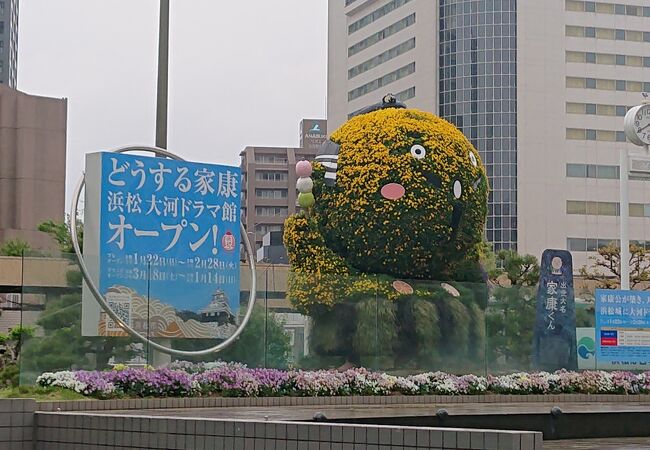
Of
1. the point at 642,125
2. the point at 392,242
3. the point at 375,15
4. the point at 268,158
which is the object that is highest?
the point at 375,15

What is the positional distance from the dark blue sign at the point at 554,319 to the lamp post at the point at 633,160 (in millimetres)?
3722

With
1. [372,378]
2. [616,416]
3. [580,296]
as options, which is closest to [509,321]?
[580,296]

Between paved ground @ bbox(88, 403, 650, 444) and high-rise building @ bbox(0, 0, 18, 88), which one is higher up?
high-rise building @ bbox(0, 0, 18, 88)

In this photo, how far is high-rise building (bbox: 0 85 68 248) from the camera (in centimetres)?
5934

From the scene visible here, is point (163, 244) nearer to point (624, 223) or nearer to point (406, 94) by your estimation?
point (624, 223)

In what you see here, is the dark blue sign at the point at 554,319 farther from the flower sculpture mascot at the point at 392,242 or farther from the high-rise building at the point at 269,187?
the high-rise building at the point at 269,187

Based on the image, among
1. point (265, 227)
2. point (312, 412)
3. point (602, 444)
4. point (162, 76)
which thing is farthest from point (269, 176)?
point (602, 444)

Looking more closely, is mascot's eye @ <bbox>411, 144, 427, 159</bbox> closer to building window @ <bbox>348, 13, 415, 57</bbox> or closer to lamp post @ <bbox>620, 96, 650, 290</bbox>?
lamp post @ <bbox>620, 96, 650, 290</bbox>

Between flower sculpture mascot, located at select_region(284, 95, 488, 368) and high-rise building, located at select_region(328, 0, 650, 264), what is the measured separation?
54784 millimetres

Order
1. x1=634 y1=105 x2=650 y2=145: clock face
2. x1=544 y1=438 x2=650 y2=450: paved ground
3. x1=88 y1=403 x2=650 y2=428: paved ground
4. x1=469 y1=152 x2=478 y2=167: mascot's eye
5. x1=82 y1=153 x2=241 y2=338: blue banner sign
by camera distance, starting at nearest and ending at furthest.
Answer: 1. x1=544 y1=438 x2=650 y2=450: paved ground
2. x1=88 y1=403 x2=650 y2=428: paved ground
3. x1=82 y1=153 x2=241 y2=338: blue banner sign
4. x1=469 y1=152 x2=478 y2=167: mascot's eye
5. x1=634 y1=105 x2=650 y2=145: clock face

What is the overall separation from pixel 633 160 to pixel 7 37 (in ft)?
339

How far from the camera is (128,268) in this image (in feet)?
52.2

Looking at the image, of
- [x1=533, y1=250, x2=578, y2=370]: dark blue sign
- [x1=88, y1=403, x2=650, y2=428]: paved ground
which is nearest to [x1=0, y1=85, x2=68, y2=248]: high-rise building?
[x1=533, y1=250, x2=578, y2=370]: dark blue sign

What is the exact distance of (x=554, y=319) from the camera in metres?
19.9
